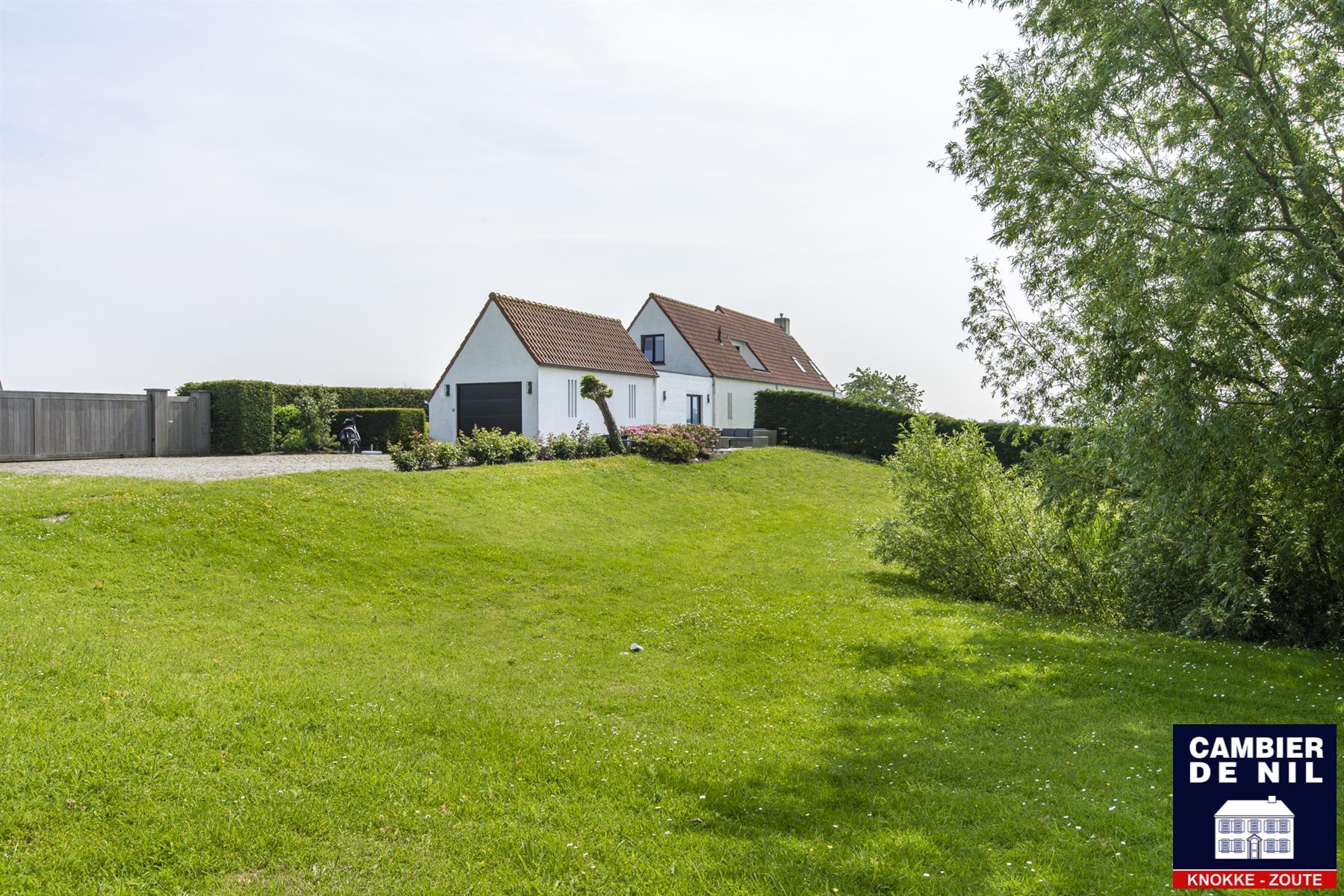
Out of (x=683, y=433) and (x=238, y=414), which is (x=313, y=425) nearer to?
(x=238, y=414)

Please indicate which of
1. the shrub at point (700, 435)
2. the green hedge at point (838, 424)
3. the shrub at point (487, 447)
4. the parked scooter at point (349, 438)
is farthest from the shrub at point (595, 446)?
the green hedge at point (838, 424)

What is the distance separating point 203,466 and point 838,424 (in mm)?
25953

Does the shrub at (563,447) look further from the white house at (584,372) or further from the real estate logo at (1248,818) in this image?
the real estate logo at (1248,818)

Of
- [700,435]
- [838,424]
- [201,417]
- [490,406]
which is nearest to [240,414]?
[201,417]

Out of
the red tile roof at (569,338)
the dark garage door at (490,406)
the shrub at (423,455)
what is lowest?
the shrub at (423,455)

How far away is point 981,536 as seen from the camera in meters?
15.2

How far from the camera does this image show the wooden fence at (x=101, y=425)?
2145 centimetres

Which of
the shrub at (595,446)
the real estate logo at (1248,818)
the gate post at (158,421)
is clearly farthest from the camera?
the shrub at (595,446)

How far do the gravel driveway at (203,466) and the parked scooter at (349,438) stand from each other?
5.46 feet

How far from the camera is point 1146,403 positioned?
9711mm

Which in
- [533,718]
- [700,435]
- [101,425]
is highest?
[101,425]

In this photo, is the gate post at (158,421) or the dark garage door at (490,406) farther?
the dark garage door at (490,406)

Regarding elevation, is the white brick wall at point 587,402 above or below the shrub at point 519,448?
above

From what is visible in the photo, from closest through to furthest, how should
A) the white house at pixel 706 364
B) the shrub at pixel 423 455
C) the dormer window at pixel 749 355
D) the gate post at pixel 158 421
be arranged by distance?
the shrub at pixel 423 455
the gate post at pixel 158 421
the white house at pixel 706 364
the dormer window at pixel 749 355
